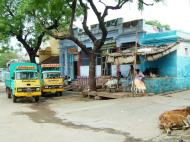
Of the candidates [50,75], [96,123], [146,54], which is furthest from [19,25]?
[96,123]

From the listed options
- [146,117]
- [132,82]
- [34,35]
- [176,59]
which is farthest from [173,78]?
[34,35]

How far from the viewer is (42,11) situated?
27953 mm

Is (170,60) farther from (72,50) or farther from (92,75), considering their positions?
(72,50)

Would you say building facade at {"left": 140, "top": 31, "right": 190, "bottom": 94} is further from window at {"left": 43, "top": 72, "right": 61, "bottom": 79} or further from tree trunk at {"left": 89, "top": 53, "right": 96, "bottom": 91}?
window at {"left": 43, "top": 72, "right": 61, "bottom": 79}

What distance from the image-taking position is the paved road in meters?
11.5

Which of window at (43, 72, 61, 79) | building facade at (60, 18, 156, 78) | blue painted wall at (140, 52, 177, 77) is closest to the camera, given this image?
blue painted wall at (140, 52, 177, 77)

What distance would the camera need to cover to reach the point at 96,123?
14.2 metres

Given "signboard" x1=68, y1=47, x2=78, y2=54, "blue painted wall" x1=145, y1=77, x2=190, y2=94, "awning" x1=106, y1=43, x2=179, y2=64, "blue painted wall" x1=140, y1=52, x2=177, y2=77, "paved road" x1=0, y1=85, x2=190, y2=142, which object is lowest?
"paved road" x1=0, y1=85, x2=190, y2=142

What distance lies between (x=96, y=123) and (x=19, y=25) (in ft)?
59.9

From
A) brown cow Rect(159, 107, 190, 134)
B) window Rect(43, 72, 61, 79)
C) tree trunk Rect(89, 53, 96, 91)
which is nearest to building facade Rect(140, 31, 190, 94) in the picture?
tree trunk Rect(89, 53, 96, 91)

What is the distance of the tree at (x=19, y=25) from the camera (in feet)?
95.7

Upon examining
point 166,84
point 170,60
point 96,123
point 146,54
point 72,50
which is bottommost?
point 96,123

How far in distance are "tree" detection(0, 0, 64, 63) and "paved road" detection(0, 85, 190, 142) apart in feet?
37.2

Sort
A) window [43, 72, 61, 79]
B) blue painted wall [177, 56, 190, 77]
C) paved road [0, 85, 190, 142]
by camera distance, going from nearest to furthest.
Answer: paved road [0, 85, 190, 142] → blue painted wall [177, 56, 190, 77] → window [43, 72, 61, 79]
